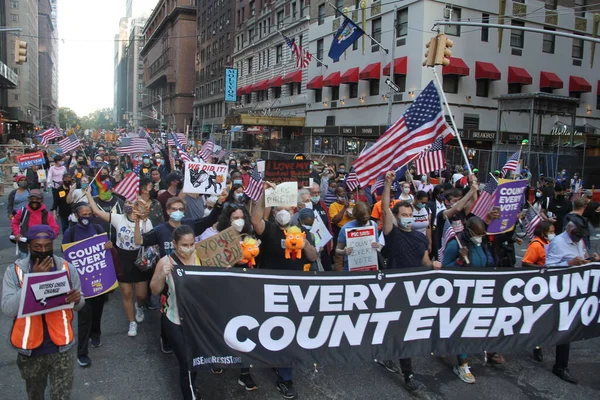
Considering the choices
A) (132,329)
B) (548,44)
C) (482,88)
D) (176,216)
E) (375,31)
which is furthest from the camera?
(548,44)

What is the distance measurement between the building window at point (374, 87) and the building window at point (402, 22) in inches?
138

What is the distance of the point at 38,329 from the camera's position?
3.69m

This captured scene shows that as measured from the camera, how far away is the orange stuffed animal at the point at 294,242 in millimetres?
5031

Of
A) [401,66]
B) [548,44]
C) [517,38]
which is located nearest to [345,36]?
[401,66]

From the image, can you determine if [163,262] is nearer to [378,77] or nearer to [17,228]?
[17,228]

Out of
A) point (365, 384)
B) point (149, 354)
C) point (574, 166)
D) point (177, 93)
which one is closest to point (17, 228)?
point (149, 354)

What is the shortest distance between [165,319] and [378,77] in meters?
29.4

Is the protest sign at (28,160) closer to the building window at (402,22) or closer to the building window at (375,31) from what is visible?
the building window at (402,22)

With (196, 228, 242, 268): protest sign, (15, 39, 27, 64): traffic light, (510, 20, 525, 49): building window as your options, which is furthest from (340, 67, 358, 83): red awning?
(196, 228, 242, 268): protest sign

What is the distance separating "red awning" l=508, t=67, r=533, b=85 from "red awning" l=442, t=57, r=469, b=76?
4131mm

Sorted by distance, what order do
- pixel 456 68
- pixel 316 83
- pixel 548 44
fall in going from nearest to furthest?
pixel 456 68, pixel 548 44, pixel 316 83

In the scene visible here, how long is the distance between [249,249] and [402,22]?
29175 mm

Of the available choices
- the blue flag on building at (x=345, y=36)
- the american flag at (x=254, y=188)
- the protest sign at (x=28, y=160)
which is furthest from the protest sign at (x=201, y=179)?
the blue flag on building at (x=345, y=36)

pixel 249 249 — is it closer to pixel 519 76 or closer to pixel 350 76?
pixel 350 76
